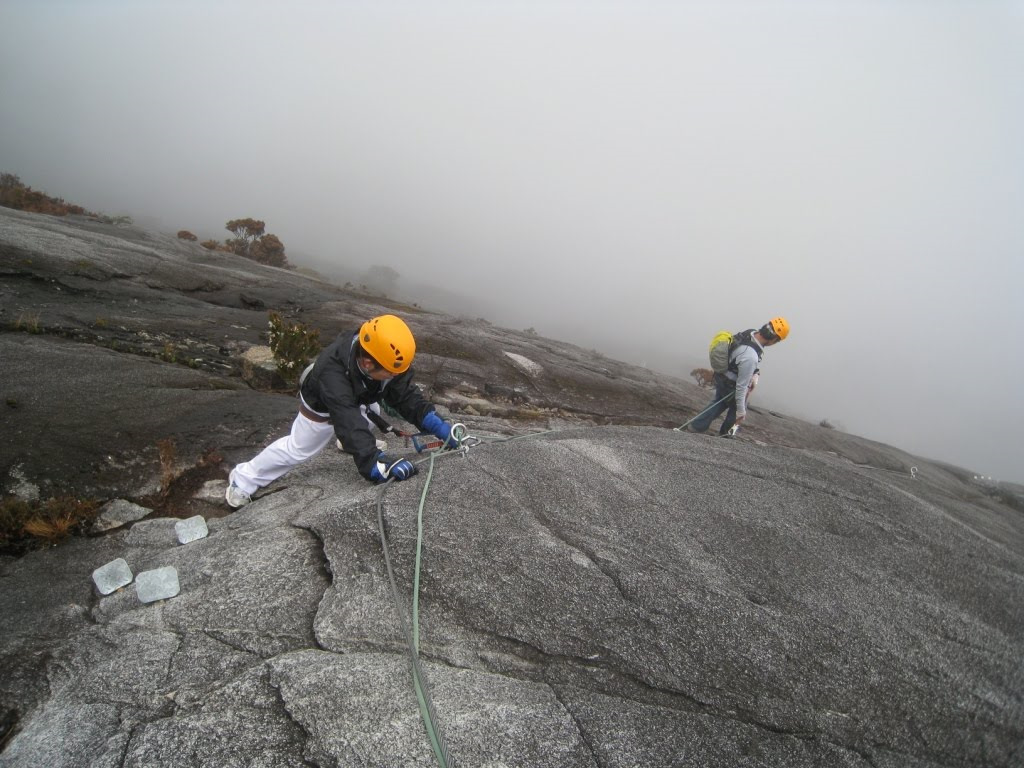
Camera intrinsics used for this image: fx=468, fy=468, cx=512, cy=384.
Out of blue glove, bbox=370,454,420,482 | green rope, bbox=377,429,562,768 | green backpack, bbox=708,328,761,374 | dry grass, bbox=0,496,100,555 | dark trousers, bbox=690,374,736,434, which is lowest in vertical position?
dry grass, bbox=0,496,100,555

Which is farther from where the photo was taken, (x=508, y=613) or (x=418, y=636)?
(x=508, y=613)

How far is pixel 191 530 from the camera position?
648 centimetres

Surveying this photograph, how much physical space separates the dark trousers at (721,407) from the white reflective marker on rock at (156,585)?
1225cm

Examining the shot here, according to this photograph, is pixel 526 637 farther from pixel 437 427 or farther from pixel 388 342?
pixel 388 342

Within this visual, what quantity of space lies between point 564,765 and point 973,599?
20.7ft

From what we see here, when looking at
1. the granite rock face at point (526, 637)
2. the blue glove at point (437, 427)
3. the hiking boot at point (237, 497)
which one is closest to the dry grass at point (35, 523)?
the granite rock face at point (526, 637)

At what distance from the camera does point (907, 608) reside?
18.8 feet

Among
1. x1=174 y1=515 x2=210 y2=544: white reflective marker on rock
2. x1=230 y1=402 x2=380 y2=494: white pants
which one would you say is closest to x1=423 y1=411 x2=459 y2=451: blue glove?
x1=230 y1=402 x2=380 y2=494: white pants

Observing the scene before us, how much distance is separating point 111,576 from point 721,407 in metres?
13.5

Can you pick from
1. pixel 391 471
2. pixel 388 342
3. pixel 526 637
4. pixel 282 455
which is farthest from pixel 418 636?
pixel 282 455

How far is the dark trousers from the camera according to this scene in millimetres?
13062

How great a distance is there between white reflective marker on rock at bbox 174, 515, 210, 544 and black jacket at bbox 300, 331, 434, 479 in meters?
2.17

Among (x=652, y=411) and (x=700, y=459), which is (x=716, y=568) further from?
(x=652, y=411)

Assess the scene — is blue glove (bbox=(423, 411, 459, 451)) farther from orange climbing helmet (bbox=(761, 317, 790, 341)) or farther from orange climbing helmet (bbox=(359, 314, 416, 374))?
orange climbing helmet (bbox=(761, 317, 790, 341))
